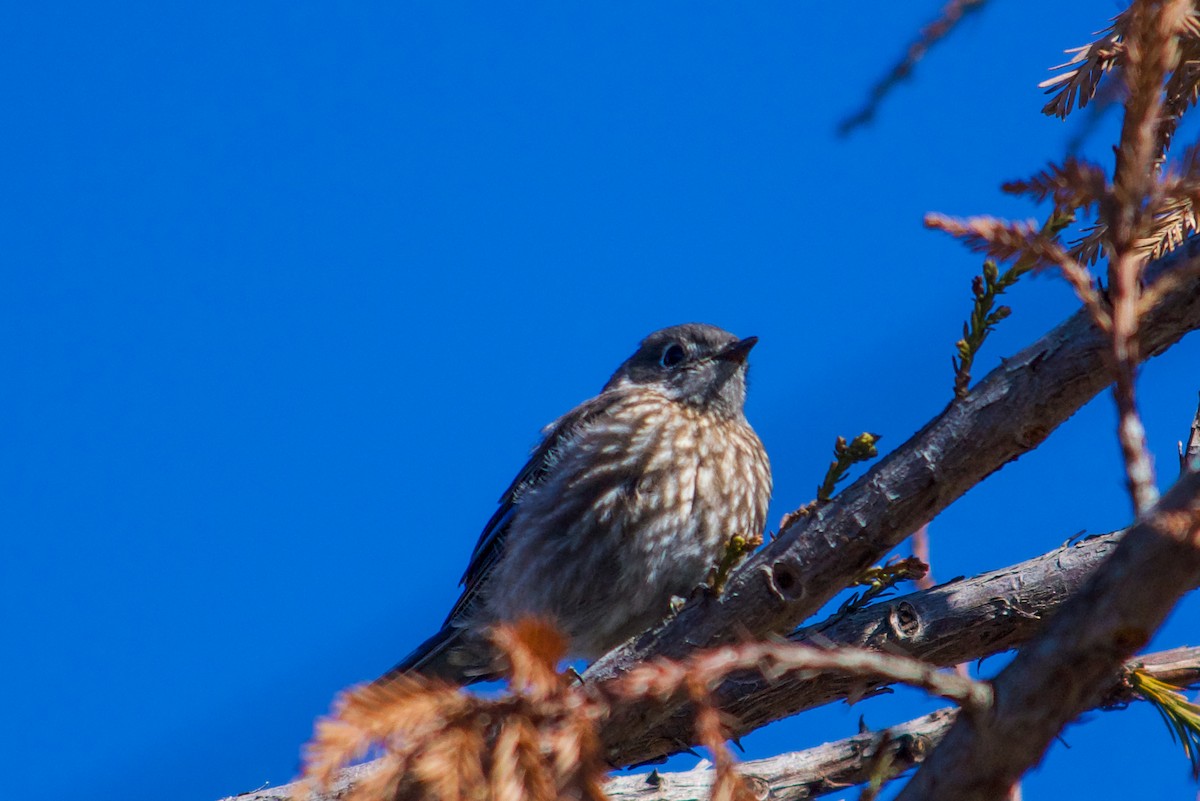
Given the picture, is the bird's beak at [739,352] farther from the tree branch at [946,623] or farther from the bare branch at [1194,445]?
the bare branch at [1194,445]

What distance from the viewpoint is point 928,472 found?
10.1 feet

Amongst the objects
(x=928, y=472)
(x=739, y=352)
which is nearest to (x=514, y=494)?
(x=739, y=352)

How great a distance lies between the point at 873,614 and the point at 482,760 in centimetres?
263

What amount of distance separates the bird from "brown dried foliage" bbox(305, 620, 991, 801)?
3.55 metres

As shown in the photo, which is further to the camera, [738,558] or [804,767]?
[804,767]

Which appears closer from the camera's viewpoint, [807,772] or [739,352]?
[807,772]

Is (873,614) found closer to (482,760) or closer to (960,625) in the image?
(960,625)

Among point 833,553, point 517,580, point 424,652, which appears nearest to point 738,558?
point 833,553

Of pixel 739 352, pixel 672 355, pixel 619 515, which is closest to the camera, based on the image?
pixel 619 515

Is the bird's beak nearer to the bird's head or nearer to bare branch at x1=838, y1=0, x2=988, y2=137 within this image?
the bird's head

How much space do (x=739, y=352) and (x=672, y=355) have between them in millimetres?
505

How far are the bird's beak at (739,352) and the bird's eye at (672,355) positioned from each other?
239 millimetres

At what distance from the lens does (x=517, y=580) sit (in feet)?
20.1

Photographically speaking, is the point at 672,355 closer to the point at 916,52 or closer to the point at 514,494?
the point at 514,494
